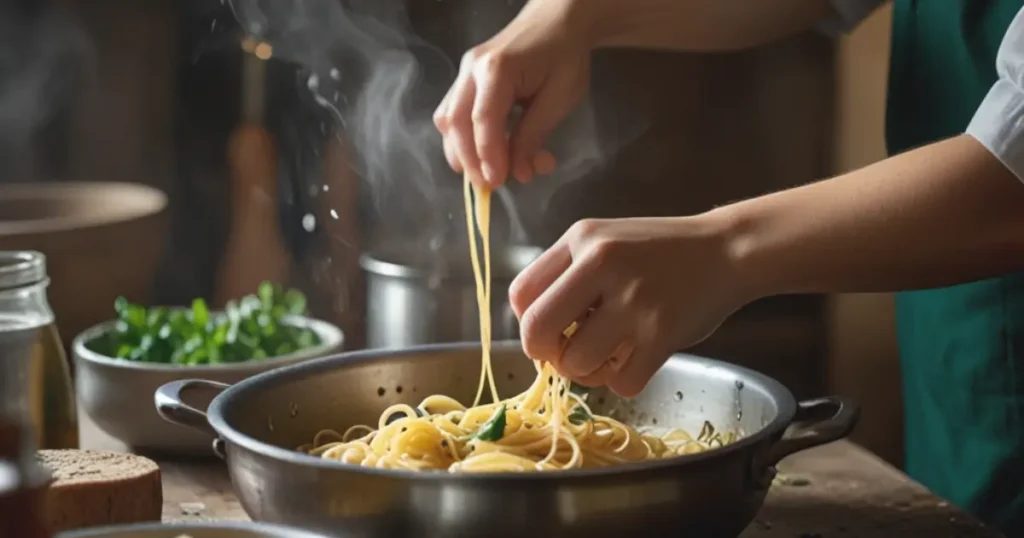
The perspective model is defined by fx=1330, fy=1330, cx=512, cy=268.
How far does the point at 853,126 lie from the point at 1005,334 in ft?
4.39

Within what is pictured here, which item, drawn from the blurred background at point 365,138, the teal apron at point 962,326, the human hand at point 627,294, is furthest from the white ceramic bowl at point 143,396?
the blurred background at point 365,138

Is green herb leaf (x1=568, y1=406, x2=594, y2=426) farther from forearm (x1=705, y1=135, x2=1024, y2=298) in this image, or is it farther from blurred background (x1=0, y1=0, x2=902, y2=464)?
blurred background (x1=0, y1=0, x2=902, y2=464)

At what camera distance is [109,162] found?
3.22 meters

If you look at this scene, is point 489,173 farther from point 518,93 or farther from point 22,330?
point 22,330

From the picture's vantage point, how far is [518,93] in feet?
5.42

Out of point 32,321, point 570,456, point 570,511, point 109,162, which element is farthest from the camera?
point 109,162

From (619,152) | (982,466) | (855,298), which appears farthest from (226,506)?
(855,298)

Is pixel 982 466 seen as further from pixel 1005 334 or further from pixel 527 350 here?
pixel 527 350

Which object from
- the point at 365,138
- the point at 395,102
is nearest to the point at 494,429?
the point at 395,102

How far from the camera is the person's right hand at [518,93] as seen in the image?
1.59 metres

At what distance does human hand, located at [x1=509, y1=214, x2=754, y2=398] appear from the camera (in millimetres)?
1229

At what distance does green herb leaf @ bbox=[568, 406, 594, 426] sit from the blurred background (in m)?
1.27

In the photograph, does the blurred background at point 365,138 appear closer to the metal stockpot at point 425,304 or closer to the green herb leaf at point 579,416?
the metal stockpot at point 425,304

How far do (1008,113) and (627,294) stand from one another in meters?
0.41
